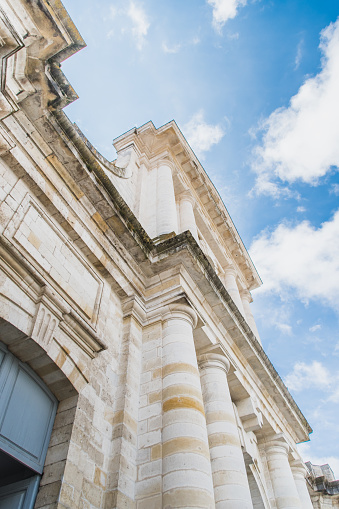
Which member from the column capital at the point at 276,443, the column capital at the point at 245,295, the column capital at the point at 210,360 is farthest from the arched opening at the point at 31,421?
the column capital at the point at 245,295

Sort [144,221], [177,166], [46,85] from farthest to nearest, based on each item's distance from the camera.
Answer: [177,166]
[144,221]
[46,85]

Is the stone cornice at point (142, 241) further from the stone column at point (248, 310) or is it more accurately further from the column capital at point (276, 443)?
the stone column at point (248, 310)

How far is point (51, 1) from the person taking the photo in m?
5.69

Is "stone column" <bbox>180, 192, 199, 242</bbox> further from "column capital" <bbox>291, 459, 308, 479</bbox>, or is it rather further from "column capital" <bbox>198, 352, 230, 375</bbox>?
"column capital" <bbox>291, 459, 308, 479</bbox>

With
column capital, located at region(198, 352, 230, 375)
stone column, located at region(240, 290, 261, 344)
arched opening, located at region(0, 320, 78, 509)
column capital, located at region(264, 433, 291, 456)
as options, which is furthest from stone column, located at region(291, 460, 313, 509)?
arched opening, located at region(0, 320, 78, 509)

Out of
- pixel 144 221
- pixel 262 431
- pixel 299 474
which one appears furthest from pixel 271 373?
pixel 144 221

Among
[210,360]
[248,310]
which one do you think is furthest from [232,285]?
[210,360]

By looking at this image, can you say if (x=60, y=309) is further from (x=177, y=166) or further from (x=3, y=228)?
(x=177, y=166)

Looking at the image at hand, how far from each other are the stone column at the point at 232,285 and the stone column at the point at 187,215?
285cm

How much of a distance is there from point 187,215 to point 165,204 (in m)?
1.93

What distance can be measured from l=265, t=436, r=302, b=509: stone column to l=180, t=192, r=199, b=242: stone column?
5.86 metres

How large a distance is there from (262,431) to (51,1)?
10017 mm

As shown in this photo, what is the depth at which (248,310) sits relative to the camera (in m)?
15.3

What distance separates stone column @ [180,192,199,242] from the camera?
11.9 metres
